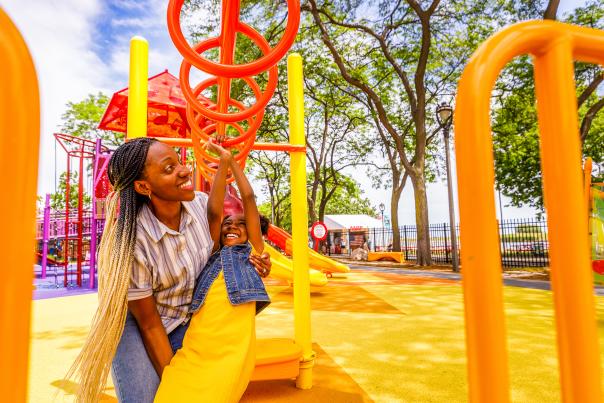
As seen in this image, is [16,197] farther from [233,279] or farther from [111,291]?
[233,279]

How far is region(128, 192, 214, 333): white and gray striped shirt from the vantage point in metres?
1.39

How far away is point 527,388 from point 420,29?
11.6 meters

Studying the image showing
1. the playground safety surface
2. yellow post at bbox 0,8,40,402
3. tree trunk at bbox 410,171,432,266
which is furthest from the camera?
tree trunk at bbox 410,171,432,266

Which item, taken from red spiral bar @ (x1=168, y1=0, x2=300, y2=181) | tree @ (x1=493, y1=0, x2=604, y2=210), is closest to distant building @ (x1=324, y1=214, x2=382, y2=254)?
tree @ (x1=493, y1=0, x2=604, y2=210)

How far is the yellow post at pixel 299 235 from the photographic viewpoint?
266 centimetres

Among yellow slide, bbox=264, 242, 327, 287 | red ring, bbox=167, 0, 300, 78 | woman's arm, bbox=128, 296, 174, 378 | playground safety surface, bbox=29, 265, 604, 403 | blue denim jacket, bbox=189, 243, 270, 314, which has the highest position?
red ring, bbox=167, 0, 300, 78

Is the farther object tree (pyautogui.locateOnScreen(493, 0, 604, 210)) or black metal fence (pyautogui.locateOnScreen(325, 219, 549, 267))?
black metal fence (pyautogui.locateOnScreen(325, 219, 549, 267))

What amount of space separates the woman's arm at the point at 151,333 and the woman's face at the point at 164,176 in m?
0.39

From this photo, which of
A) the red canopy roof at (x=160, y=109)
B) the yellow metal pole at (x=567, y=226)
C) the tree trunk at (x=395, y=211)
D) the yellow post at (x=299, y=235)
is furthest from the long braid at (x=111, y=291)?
the tree trunk at (x=395, y=211)

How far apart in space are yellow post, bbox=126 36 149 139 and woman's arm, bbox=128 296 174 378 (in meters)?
1.23

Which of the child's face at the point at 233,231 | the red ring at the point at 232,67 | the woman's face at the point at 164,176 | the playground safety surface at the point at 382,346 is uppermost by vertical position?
the red ring at the point at 232,67

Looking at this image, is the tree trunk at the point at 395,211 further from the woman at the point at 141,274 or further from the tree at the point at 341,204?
the woman at the point at 141,274

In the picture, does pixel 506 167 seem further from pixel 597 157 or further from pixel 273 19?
pixel 273 19

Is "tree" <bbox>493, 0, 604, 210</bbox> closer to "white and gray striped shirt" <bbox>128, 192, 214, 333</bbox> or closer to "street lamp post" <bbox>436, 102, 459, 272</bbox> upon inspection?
"street lamp post" <bbox>436, 102, 459, 272</bbox>
